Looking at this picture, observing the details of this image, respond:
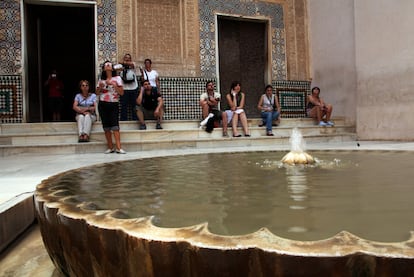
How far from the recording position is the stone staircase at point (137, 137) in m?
4.25

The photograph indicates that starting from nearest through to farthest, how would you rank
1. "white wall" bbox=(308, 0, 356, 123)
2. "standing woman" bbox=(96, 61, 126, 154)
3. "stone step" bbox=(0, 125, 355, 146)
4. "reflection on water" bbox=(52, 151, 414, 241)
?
"reflection on water" bbox=(52, 151, 414, 241) → "standing woman" bbox=(96, 61, 126, 154) → "stone step" bbox=(0, 125, 355, 146) → "white wall" bbox=(308, 0, 356, 123)

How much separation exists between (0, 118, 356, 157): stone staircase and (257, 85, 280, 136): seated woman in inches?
5.4

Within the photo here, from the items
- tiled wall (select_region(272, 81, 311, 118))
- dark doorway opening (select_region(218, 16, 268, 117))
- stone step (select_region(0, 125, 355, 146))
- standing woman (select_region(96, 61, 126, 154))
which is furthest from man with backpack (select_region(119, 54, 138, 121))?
tiled wall (select_region(272, 81, 311, 118))

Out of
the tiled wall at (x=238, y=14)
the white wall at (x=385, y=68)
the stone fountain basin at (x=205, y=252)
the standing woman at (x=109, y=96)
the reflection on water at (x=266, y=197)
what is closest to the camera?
the stone fountain basin at (x=205, y=252)

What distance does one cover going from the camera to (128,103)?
558cm

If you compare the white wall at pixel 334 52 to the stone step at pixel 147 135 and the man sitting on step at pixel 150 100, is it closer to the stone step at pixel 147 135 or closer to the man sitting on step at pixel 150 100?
the stone step at pixel 147 135

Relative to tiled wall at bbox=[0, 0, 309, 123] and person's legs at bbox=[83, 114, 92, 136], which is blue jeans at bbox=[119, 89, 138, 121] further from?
person's legs at bbox=[83, 114, 92, 136]

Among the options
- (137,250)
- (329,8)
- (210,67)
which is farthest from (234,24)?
(137,250)

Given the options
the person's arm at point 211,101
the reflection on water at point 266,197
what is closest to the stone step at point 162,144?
the person's arm at point 211,101

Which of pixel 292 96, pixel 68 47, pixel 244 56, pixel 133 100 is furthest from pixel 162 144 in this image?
pixel 68 47

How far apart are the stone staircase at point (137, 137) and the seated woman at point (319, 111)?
334 millimetres

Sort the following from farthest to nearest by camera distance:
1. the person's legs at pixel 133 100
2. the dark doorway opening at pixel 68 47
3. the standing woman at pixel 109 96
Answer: the dark doorway opening at pixel 68 47
the person's legs at pixel 133 100
the standing woman at pixel 109 96

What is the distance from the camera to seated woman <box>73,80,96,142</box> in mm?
4562

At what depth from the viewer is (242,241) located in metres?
0.54
